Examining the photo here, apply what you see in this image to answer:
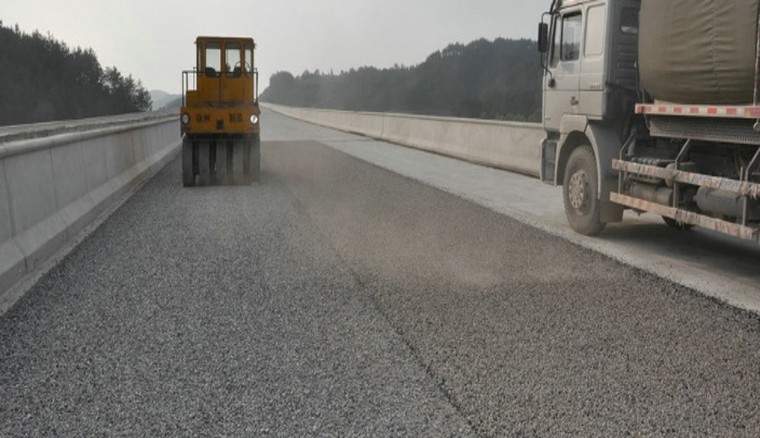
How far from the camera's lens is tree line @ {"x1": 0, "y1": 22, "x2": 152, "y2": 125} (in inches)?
2862

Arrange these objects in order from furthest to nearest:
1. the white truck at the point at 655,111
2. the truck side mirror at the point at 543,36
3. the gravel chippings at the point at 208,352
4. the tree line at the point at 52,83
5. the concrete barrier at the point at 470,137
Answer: the tree line at the point at 52,83
the concrete barrier at the point at 470,137
the truck side mirror at the point at 543,36
the white truck at the point at 655,111
the gravel chippings at the point at 208,352

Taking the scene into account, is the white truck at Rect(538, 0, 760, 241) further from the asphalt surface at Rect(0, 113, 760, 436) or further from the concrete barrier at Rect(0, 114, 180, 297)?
the concrete barrier at Rect(0, 114, 180, 297)

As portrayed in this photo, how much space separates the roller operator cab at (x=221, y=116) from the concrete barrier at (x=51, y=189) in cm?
176

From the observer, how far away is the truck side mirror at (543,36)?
1032cm

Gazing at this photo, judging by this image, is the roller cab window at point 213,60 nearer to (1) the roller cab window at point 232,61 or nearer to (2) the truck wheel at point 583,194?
(1) the roller cab window at point 232,61

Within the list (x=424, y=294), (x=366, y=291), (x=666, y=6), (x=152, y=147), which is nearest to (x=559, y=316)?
(x=424, y=294)

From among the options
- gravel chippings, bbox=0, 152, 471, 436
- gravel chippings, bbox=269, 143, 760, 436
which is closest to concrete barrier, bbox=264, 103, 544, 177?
gravel chippings, bbox=269, 143, 760, 436

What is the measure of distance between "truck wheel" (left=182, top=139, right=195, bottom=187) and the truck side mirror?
846cm

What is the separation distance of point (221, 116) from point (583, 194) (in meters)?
9.09

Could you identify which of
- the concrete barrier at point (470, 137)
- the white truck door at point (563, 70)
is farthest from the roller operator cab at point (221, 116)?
the white truck door at point (563, 70)

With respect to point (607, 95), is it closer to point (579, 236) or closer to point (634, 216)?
point (579, 236)

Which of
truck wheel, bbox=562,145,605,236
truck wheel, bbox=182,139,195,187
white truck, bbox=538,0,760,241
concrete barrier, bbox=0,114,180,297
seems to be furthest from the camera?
truck wheel, bbox=182,139,195,187

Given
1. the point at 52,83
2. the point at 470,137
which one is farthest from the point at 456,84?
the point at 470,137

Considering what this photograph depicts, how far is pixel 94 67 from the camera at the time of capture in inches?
3873
